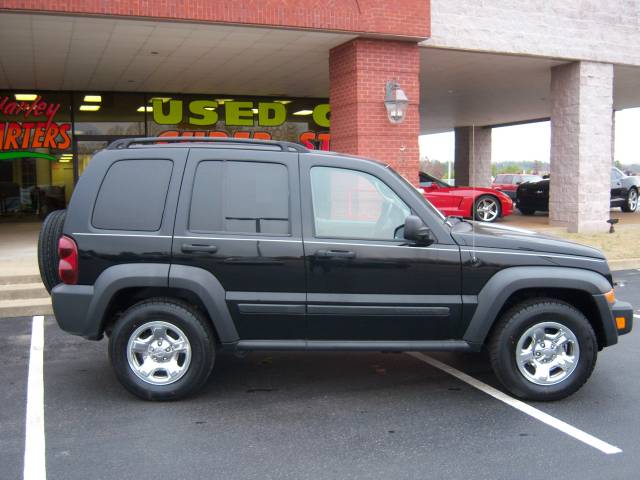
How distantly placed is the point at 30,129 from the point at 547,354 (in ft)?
51.4

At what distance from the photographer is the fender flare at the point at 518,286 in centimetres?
484

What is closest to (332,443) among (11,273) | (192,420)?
(192,420)

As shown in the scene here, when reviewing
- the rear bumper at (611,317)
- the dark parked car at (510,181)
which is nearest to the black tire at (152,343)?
the rear bumper at (611,317)

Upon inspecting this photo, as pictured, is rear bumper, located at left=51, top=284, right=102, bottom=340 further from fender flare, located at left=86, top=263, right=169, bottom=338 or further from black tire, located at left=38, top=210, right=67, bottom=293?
black tire, located at left=38, top=210, right=67, bottom=293

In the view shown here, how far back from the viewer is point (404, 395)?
513cm

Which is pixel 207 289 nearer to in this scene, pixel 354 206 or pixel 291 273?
pixel 291 273

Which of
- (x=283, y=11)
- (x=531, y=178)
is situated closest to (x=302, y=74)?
(x=283, y=11)

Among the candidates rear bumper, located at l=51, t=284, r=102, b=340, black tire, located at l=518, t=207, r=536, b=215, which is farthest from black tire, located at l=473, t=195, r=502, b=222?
rear bumper, located at l=51, t=284, r=102, b=340

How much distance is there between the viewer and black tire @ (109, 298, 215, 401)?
4820mm

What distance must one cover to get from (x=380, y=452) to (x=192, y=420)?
1.40m

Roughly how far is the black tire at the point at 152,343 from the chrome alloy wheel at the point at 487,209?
39.2 feet

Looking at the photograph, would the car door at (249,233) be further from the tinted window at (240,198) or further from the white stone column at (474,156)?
the white stone column at (474,156)

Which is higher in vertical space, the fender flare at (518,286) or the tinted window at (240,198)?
the tinted window at (240,198)

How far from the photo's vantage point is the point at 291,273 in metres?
4.81
